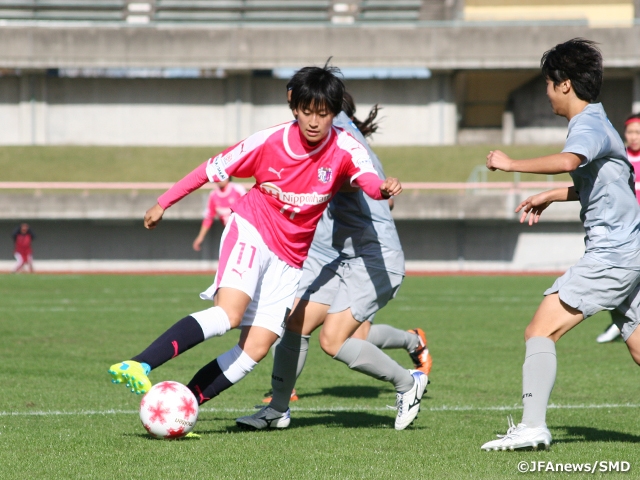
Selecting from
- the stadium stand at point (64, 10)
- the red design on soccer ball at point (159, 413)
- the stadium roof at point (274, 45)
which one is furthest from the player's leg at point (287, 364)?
the stadium stand at point (64, 10)

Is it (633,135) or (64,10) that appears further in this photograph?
(64,10)

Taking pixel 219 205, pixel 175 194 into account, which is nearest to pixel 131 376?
pixel 175 194

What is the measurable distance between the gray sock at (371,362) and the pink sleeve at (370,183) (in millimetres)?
1031

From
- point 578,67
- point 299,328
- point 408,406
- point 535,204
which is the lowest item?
point 408,406

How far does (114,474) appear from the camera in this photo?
12.6ft

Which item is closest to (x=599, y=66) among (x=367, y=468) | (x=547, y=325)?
(x=547, y=325)

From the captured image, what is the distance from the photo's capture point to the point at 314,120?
469 cm

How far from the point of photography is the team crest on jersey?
4.88 m

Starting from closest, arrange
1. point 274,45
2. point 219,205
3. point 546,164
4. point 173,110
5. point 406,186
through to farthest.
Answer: point 546,164 < point 219,205 < point 406,186 < point 274,45 < point 173,110

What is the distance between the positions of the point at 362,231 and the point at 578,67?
1845 mm

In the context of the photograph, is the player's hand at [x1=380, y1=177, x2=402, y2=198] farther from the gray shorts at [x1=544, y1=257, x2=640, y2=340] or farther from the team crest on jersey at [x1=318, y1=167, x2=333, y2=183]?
the gray shorts at [x1=544, y1=257, x2=640, y2=340]

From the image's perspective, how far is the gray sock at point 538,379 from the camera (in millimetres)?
4316

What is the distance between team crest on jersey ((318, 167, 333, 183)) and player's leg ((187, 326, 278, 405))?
2.97ft

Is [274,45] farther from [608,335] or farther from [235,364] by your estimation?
[235,364]
